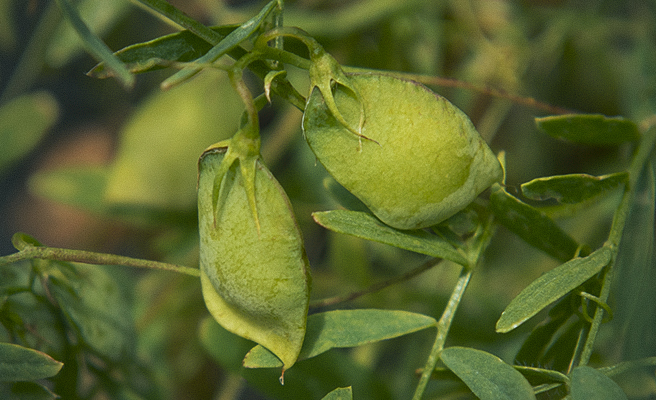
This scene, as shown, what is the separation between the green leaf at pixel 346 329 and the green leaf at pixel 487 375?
0.05m

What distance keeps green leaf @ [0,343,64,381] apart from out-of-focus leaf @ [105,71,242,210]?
63cm

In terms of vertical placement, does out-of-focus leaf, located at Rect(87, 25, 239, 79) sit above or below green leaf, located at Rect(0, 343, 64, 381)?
above

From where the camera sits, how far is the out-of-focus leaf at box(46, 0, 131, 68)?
43.7 inches

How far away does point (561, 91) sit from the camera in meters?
1.40

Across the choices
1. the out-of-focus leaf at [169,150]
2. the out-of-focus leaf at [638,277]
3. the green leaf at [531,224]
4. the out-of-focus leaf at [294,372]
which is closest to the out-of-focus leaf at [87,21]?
the out-of-focus leaf at [169,150]

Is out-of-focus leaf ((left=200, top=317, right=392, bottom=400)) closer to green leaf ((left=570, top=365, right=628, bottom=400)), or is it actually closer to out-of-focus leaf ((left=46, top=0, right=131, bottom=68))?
green leaf ((left=570, top=365, right=628, bottom=400))

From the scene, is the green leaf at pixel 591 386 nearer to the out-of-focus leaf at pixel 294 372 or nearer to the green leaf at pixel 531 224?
the green leaf at pixel 531 224

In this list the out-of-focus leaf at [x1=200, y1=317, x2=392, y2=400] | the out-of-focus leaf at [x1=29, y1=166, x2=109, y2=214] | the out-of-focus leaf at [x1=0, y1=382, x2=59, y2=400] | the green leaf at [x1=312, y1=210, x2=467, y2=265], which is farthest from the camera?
the out-of-focus leaf at [x1=29, y1=166, x2=109, y2=214]

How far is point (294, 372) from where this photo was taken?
2.39ft

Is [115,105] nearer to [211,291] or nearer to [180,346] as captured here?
[180,346]

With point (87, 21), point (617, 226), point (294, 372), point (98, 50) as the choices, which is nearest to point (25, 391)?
point (294, 372)

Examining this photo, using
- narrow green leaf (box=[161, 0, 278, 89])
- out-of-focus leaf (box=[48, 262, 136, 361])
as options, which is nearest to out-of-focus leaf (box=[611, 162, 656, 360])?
narrow green leaf (box=[161, 0, 278, 89])

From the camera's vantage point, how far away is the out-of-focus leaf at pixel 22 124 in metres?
1.09

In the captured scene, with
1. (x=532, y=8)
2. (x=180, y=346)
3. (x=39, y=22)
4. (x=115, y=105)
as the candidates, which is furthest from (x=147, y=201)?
(x=532, y=8)
